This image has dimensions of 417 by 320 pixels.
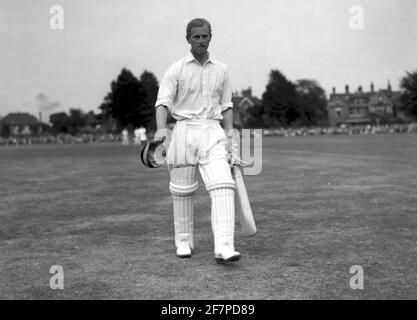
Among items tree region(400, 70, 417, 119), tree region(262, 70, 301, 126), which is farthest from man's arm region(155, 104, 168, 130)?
tree region(262, 70, 301, 126)

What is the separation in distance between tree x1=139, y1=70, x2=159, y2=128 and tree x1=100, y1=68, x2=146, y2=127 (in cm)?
63

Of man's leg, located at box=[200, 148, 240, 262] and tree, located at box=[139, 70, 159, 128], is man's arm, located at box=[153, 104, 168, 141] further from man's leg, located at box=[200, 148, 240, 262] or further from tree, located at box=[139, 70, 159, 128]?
tree, located at box=[139, 70, 159, 128]

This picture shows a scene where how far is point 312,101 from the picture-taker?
429 feet

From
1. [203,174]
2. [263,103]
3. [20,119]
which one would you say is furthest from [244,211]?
[20,119]

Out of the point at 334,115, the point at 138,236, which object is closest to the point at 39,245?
the point at 138,236

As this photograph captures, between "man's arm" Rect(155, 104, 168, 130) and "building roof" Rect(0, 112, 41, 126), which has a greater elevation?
"building roof" Rect(0, 112, 41, 126)

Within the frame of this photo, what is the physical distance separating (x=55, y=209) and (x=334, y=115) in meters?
151

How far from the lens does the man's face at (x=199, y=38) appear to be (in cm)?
518

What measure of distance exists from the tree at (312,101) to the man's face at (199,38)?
361ft

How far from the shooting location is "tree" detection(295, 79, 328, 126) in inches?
4594

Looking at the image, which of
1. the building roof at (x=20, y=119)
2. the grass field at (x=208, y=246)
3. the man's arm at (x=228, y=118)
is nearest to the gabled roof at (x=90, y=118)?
A: the building roof at (x=20, y=119)

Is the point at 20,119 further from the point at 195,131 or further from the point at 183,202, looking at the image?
the point at 195,131

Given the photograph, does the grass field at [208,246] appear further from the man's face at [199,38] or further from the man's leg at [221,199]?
the man's face at [199,38]

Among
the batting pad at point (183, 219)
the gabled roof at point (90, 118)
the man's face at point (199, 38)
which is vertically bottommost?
the batting pad at point (183, 219)
